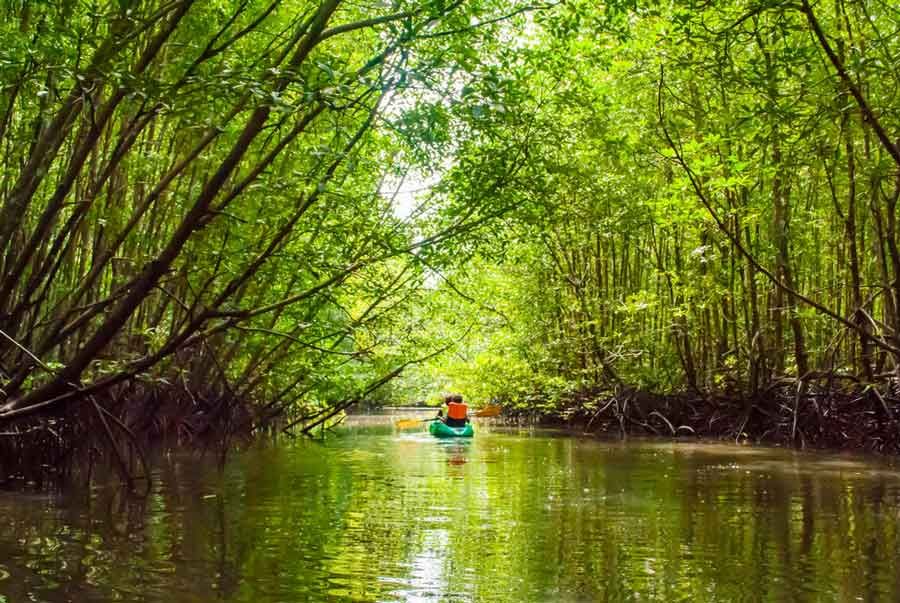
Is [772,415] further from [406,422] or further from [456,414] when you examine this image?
[406,422]

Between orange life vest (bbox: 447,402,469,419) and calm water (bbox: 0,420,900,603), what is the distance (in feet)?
29.8

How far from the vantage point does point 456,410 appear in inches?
797

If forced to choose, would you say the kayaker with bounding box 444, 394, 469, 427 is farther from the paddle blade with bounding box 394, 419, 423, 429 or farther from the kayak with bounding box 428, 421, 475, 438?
the paddle blade with bounding box 394, 419, 423, 429

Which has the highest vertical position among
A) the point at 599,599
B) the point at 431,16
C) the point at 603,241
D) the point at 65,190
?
the point at 603,241

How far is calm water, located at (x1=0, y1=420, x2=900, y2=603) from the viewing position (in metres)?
4.69

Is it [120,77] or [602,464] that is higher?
[120,77]

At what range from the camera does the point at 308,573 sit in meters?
5.01

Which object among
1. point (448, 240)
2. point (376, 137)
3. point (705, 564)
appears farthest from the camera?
point (376, 137)

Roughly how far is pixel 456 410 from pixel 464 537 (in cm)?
1398

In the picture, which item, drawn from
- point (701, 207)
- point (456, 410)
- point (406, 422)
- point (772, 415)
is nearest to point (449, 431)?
point (456, 410)

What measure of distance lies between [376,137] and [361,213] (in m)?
1.45

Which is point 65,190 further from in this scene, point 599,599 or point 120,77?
point 599,599

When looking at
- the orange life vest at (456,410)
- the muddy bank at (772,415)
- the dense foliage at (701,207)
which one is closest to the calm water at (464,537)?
the dense foliage at (701,207)

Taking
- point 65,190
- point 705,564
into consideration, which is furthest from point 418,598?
point 65,190
